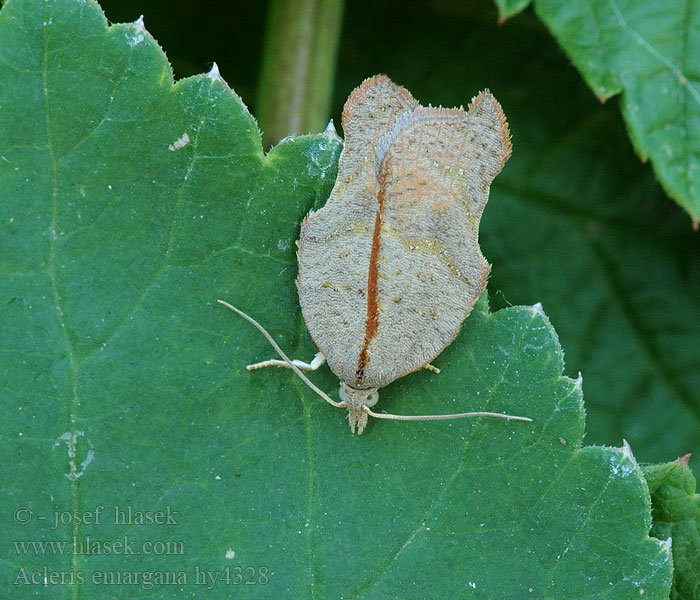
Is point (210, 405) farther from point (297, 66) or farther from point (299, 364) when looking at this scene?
point (297, 66)

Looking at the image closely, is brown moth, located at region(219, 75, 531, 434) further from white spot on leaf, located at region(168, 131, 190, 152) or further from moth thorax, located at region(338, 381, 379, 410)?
white spot on leaf, located at region(168, 131, 190, 152)

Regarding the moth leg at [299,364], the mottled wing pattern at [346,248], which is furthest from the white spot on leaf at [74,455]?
the mottled wing pattern at [346,248]

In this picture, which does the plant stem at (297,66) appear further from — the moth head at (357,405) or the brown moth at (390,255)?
the moth head at (357,405)

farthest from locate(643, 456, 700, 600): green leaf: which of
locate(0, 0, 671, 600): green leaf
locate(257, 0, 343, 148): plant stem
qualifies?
locate(257, 0, 343, 148): plant stem

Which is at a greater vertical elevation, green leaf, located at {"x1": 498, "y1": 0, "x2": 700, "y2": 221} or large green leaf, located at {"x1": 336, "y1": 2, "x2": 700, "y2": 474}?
green leaf, located at {"x1": 498, "y1": 0, "x2": 700, "y2": 221}

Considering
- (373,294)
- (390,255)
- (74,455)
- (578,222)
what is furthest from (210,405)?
(578,222)

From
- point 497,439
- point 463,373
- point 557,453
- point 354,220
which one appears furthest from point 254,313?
point 557,453

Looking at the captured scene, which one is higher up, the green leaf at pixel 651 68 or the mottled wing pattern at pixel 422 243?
the green leaf at pixel 651 68
